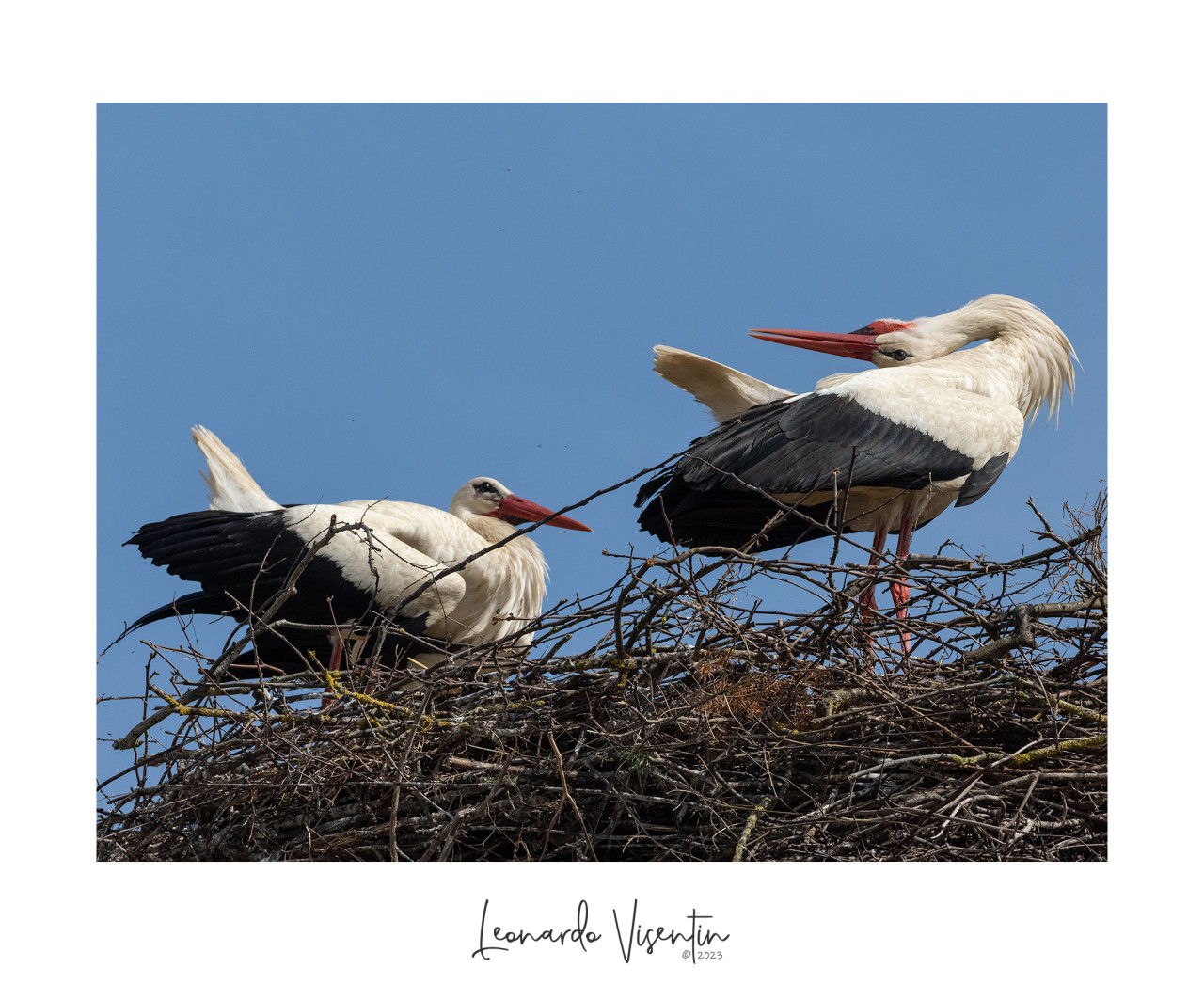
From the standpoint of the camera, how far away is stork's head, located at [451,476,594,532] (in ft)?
17.5

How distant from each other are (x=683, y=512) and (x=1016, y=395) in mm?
1185

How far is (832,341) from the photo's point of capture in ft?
15.1

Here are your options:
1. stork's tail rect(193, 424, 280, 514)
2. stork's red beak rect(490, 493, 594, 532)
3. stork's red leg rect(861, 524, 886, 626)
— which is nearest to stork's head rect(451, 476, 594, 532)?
stork's red beak rect(490, 493, 594, 532)

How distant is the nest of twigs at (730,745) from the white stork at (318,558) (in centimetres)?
127

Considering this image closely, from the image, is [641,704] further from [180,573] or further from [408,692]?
[180,573]

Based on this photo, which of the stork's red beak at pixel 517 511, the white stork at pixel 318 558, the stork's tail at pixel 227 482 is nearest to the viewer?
the white stork at pixel 318 558

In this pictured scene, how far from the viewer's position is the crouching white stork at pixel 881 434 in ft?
12.4

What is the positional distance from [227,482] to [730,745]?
2.72 metres

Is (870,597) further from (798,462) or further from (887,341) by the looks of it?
(887,341)

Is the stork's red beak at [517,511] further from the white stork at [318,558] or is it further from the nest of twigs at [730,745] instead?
the nest of twigs at [730,745]

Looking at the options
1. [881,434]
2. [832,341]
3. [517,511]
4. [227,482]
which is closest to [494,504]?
[517,511]

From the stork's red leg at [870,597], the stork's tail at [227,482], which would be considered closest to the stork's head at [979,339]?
the stork's red leg at [870,597]

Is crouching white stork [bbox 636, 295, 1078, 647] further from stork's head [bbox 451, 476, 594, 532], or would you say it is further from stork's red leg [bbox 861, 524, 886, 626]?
stork's head [bbox 451, 476, 594, 532]
